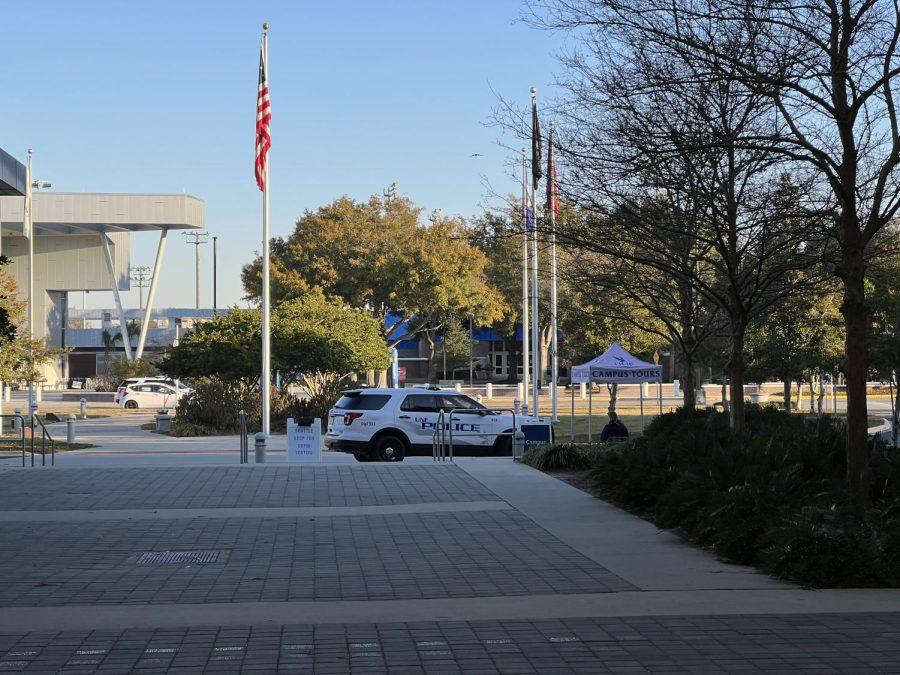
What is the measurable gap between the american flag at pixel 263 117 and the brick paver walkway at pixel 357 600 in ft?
52.0

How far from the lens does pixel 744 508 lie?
1071cm

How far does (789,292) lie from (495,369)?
79962mm

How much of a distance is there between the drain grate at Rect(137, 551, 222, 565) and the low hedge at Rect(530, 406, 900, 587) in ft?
16.1

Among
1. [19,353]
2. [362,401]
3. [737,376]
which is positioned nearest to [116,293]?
[19,353]

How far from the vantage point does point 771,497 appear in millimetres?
10766

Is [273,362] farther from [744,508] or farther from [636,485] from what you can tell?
[744,508]

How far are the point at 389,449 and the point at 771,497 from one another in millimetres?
13552

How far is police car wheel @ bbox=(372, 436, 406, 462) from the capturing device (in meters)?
23.5

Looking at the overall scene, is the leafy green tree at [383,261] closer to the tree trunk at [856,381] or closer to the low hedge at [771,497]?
the low hedge at [771,497]

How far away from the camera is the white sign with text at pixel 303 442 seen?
22.1 m

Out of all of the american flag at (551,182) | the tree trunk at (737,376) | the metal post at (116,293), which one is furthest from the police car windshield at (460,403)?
the metal post at (116,293)

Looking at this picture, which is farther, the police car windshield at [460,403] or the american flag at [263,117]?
the american flag at [263,117]

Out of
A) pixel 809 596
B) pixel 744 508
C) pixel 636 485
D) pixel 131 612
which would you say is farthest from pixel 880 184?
pixel 131 612

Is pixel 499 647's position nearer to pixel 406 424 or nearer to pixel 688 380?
pixel 688 380
